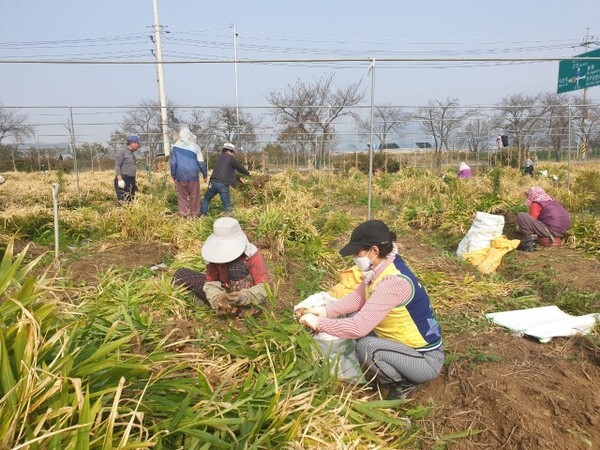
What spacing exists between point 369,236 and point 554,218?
462 centimetres

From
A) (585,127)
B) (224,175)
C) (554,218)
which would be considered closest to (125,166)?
(224,175)

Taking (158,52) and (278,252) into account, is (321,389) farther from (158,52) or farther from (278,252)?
(158,52)

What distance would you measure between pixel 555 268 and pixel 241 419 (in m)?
4.68

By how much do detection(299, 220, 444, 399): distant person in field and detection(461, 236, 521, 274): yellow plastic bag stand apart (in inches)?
121

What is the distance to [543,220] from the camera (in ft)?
19.6

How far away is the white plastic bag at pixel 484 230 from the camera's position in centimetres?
552

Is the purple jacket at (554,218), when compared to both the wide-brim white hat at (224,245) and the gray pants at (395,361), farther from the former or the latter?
the wide-brim white hat at (224,245)

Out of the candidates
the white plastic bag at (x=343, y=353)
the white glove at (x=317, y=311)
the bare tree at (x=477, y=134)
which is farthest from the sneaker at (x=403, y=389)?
the bare tree at (x=477, y=134)

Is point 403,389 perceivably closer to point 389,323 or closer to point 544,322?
point 389,323

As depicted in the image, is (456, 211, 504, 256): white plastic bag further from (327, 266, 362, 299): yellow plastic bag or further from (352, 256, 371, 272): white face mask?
(352, 256, 371, 272): white face mask

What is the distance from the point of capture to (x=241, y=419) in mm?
1629

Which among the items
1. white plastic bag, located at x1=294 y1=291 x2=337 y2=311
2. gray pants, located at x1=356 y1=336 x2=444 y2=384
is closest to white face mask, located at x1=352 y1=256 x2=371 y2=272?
gray pants, located at x1=356 y1=336 x2=444 y2=384

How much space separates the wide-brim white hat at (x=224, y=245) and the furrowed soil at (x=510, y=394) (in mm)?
583

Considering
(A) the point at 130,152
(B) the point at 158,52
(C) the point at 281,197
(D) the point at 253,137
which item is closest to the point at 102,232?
(A) the point at 130,152
